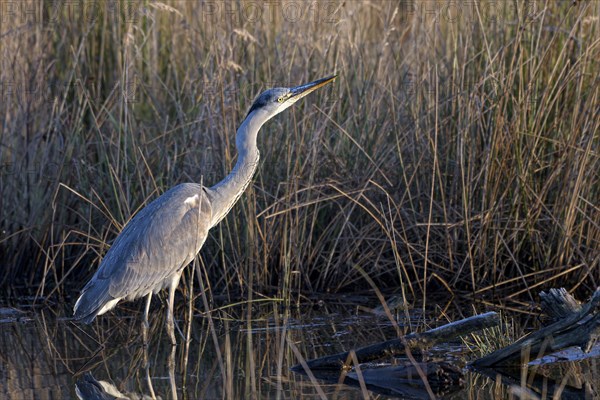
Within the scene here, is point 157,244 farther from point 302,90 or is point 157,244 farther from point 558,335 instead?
point 558,335

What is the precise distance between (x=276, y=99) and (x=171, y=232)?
1.01m

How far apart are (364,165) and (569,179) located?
4.53 feet

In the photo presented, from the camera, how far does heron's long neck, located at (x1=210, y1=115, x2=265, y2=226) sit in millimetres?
5523

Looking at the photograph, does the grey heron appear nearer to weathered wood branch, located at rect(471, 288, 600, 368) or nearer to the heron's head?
the heron's head

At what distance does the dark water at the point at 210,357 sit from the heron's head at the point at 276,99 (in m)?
1.25

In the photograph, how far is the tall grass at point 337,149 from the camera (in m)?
5.65

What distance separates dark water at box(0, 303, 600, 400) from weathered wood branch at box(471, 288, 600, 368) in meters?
0.11

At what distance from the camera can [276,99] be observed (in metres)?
5.54

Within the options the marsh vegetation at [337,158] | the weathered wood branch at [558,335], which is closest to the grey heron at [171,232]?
the marsh vegetation at [337,158]

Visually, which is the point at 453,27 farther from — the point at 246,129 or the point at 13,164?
the point at 13,164

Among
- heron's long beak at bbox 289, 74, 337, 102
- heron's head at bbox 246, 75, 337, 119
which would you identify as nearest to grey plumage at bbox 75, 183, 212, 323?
heron's head at bbox 246, 75, 337, 119

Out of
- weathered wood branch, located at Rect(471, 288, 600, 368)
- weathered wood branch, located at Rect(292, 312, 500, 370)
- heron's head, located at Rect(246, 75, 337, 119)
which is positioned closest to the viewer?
weathered wood branch, located at Rect(471, 288, 600, 368)

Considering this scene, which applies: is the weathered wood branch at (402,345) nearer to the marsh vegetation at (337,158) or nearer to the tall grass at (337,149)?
the marsh vegetation at (337,158)

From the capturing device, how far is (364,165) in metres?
6.26
